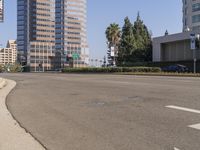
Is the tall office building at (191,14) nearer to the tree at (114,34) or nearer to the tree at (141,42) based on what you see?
the tree at (141,42)

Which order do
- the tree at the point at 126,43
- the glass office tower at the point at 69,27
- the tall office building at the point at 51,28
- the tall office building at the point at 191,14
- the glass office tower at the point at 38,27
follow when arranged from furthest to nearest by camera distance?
the glass office tower at the point at 69,27 → the tall office building at the point at 51,28 → the glass office tower at the point at 38,27 → the tall office building at the point at 191,14 → the tree at the point at 126,43

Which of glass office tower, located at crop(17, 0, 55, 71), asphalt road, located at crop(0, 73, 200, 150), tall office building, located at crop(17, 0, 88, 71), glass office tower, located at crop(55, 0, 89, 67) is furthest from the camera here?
glass office tower, located at crop(55, 0, 89, 67)

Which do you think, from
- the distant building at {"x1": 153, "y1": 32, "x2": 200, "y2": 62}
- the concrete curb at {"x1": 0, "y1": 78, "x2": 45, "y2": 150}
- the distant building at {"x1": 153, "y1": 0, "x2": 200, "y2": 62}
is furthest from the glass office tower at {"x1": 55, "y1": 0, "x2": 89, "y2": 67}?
the concrete curb at {"x1": 0, "y1": 78, "x2": 45, "y2": 150}

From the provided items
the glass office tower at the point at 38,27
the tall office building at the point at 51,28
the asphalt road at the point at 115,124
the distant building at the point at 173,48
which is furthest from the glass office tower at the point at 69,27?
the asphalt road at the point at 115,124

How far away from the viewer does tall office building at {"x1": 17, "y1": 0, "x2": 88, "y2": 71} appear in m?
168

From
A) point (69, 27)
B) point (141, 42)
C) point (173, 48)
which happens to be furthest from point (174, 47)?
point (69, 27)

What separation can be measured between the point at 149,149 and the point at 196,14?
264 feet

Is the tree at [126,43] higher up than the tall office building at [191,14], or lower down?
lower down

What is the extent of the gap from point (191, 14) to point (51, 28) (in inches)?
3986

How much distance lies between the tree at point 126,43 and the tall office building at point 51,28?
288ft

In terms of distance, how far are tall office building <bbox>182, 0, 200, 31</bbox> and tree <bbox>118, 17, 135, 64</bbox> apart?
527 inches

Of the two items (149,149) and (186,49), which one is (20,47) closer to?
(186,49)

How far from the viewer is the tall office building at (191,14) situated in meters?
82.1

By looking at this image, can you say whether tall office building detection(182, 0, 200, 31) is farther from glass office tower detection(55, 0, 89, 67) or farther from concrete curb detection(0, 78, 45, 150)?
glass office tower detection(55, 0, 89, 67)
